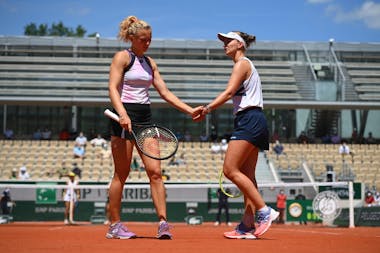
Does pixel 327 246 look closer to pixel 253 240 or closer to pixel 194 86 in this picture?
pixel 253 240

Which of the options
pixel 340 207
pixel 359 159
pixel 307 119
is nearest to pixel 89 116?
pixel 307 119

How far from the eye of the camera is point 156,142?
22.5ft

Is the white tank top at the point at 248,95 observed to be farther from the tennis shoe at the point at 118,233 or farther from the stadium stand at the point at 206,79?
the stadium stand at the point at 206,79

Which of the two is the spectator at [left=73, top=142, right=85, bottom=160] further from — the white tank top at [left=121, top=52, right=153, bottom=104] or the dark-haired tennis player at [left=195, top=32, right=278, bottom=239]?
the dark-haired tennis player at [left=195, top=32, right=278, bottom=239]

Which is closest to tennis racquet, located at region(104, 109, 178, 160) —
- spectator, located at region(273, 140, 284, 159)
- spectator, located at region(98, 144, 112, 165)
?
spectator, located at region(98, 144, 112, 165)

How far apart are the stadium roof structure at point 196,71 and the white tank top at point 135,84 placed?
26773 millimetres

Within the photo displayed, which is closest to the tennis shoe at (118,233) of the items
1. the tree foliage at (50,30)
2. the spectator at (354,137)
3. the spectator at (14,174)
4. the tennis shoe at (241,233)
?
the tennis shoe at (241,233)

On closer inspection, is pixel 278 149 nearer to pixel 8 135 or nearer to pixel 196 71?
pixel 196 71

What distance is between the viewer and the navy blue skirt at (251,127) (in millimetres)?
6855

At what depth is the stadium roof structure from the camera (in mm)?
34812

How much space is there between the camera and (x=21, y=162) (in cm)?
2864

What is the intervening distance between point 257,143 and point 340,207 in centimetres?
1107

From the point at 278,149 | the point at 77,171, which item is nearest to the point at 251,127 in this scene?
the point at 77,171

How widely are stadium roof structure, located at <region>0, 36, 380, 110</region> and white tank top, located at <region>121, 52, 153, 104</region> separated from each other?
26773 millimetres
